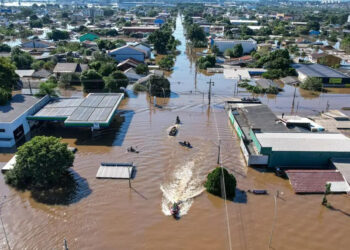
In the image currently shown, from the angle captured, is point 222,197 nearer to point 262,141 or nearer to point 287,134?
point 262,141

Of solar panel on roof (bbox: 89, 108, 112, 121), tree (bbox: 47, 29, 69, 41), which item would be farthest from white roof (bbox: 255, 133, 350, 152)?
tree (bbox: 47, 29, 69, 41)

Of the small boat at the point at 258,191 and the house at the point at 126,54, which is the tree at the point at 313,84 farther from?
the house at the point at 126,54

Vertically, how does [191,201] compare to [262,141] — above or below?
below

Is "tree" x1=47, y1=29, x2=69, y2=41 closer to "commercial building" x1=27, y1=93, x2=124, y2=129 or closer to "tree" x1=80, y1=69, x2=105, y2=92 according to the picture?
"tree" x1=80, y1=69, x2=105, y2=92

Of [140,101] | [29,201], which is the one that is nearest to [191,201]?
[29,201]

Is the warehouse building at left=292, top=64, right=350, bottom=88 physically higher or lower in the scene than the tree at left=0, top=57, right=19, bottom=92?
lower

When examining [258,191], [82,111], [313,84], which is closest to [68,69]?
[82,111]
